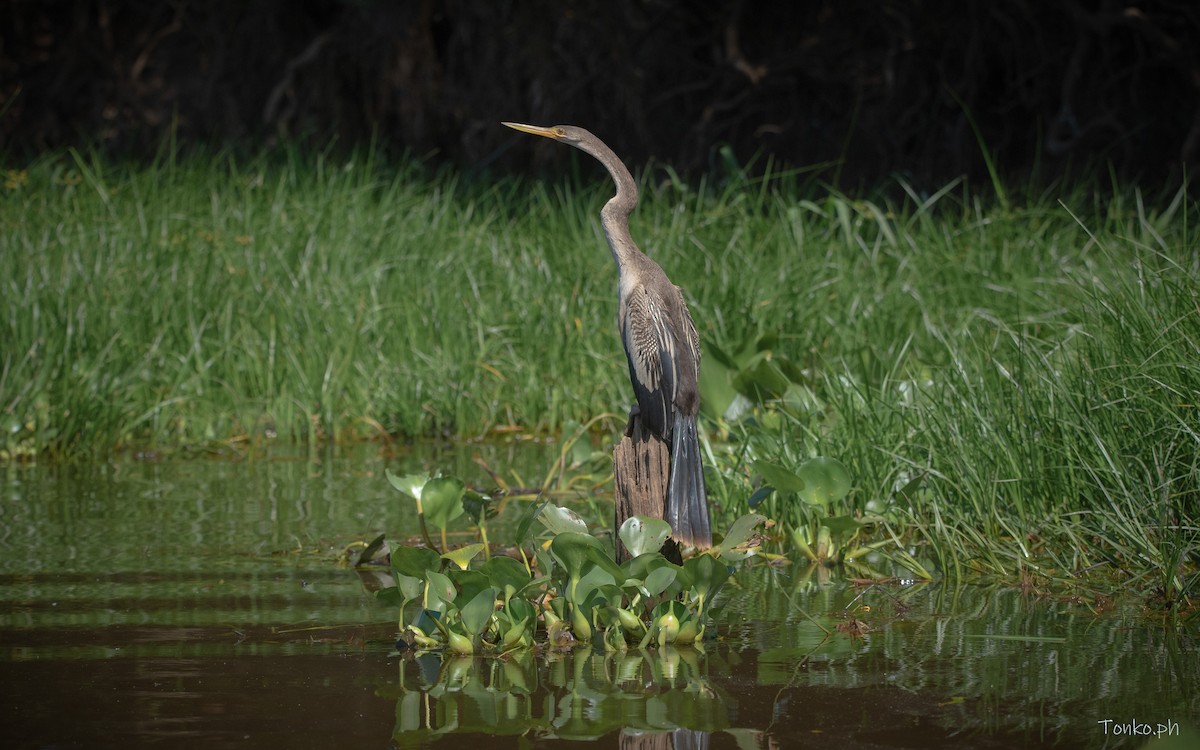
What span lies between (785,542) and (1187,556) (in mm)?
1102

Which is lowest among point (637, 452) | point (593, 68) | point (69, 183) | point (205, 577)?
point (205, 577)

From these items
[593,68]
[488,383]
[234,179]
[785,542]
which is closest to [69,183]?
[234,179]

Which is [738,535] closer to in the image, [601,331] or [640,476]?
[640,476]

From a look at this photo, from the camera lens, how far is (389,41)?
10539 millimetres

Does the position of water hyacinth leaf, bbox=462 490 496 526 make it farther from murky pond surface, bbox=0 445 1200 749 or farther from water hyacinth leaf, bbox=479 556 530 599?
water hyacinth leaf, bbox=479 556 530 599

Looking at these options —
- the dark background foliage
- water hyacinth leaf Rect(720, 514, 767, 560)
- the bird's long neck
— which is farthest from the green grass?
the dark background foliage

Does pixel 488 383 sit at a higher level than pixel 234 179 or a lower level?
lower

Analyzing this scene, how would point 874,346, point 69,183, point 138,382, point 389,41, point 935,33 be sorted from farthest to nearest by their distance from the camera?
point 389,41 < point 935,33 < point 69,183 < point 138,382 < point 874,346

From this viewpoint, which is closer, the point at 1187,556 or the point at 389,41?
the point at 1187,556

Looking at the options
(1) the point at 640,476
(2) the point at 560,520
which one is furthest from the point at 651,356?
(2) the point at 560,520

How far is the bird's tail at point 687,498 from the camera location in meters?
3.21

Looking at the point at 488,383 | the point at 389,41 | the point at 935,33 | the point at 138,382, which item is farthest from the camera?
the point at 389,41

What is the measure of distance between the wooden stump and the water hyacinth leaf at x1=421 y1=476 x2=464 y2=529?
0.42 m

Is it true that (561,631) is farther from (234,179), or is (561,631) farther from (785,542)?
(234,179)
